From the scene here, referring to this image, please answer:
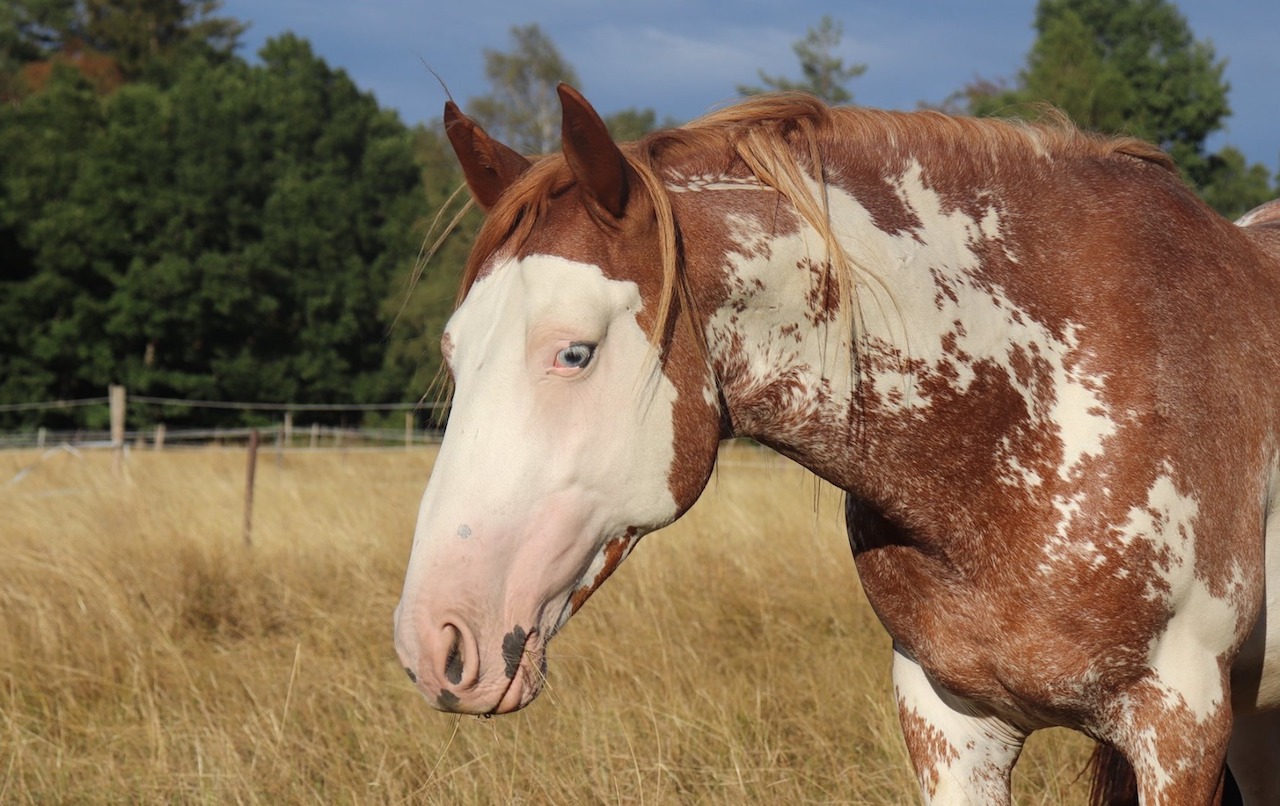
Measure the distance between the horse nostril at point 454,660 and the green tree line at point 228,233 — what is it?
26.3 m

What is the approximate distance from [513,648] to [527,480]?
0.26m

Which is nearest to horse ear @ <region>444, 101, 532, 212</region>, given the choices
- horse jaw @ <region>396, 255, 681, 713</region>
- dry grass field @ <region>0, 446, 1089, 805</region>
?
horse jaw @ <region>396, 255, 681, 713</region>

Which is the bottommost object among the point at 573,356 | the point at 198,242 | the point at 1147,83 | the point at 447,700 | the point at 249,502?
the point at 249,502

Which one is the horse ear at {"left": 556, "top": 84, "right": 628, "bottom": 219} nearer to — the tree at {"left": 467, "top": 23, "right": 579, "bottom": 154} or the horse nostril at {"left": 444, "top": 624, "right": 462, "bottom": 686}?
the horse nostril at {"left": 444, "top": 624, "right": 462, "bottom": 686}

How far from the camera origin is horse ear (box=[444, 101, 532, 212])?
195 cm

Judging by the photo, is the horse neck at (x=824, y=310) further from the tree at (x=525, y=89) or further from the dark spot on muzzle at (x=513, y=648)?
the tree at (x=525, y=89)

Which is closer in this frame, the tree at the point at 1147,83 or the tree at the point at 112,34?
the tree at the point at 1147,83

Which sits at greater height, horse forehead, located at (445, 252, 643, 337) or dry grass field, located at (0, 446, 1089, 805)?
horse forehead, located at (445, 252, 643, 337)

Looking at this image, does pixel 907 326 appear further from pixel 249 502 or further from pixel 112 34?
pixel 112 34

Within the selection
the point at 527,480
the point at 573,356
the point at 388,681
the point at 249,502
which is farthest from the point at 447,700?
the point at 249,502

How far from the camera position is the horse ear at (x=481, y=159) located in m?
1.95

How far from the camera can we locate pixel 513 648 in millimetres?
1683

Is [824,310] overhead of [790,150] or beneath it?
beneath

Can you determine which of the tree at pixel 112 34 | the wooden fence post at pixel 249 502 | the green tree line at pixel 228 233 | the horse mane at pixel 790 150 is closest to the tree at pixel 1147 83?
the green tree line at pixel 228 233
